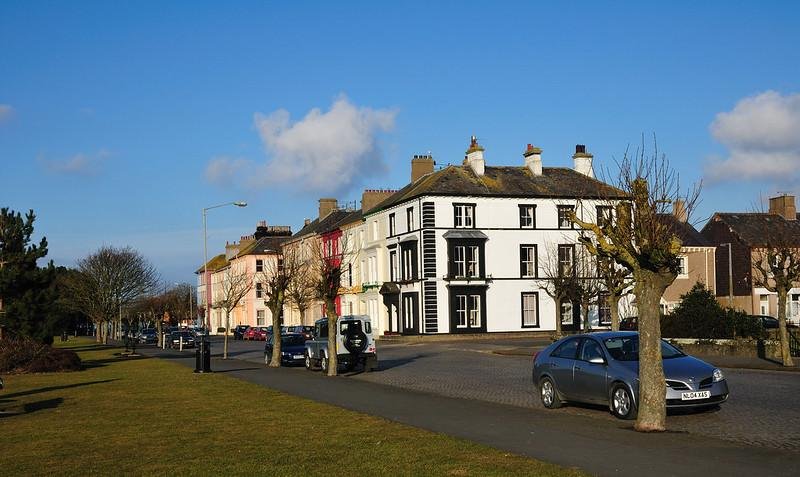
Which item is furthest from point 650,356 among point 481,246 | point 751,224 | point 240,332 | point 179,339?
point 240,332

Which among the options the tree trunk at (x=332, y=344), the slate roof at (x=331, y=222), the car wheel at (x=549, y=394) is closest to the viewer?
the car wheel at (x=549, y=394)

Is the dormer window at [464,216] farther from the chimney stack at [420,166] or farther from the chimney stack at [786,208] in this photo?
the chimney stack at [786,208]

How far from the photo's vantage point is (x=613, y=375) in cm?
1750

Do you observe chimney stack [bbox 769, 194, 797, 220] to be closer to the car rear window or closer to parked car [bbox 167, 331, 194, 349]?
parked car [bbox 167, 331, 194, 349]

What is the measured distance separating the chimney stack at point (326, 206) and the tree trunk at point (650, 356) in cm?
7869

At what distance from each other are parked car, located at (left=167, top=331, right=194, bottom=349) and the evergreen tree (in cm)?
2233

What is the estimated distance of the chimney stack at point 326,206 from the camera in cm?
9388

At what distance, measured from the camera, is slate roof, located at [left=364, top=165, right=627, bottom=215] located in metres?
64.1

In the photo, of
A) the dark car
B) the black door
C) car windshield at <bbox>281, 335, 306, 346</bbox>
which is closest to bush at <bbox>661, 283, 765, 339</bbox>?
the dark car

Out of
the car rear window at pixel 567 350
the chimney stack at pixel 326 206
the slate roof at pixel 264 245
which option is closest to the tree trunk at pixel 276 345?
the car rear window at pixel 567 350

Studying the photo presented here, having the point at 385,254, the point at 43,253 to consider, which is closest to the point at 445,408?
the point at 43,253

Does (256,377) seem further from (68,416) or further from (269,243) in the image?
(269,243)

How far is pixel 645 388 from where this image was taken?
1534cm

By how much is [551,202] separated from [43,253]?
34.5 m
